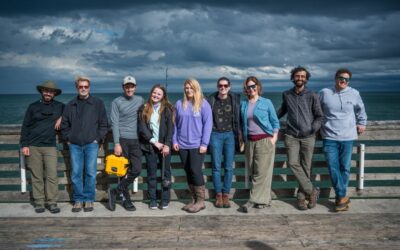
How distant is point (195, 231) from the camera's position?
460 cm

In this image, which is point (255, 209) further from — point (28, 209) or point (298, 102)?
point (28, 209)

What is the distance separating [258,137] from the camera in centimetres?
532

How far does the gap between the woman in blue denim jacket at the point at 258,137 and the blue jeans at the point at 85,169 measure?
2.25 metres

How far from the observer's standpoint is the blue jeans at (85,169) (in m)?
5.33

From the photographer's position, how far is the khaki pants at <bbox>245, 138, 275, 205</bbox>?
5.33 meters

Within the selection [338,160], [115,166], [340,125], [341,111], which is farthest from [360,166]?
[115,166]

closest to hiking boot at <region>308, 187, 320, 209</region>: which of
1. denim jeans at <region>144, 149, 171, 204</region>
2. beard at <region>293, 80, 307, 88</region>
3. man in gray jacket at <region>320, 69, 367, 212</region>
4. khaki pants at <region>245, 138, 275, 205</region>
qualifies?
man in gray jacket at <region>320, 69, 367, 212</region>

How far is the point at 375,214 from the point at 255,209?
1.69m

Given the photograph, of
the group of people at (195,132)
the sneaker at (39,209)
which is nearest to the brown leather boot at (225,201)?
the group of people at (195,132)

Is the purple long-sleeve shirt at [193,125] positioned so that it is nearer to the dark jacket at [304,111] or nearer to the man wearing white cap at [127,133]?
the man wearing white cap at [127,133]

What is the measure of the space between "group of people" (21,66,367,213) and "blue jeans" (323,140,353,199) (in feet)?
0.05

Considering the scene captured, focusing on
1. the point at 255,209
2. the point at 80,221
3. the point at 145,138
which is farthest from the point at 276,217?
the point at 80,221

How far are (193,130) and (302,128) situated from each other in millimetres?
1571

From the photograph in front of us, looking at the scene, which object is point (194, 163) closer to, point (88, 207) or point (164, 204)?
point (164, 204)
